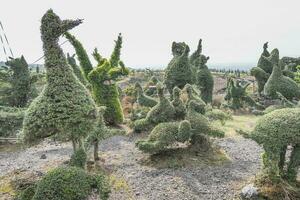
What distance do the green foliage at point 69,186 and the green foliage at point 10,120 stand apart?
28.2 ft

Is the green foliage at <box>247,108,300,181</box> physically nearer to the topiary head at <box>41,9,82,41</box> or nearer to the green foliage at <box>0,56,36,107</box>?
the topiary head at <box>41,9,82,41</box>

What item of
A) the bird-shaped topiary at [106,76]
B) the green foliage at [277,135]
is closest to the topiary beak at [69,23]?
the green foliage at [277,135]

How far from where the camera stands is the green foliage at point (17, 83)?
1755cm

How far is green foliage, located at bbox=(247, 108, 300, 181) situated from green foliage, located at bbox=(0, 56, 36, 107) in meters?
11.6

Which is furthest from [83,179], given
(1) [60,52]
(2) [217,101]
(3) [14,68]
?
(2) [217,101]

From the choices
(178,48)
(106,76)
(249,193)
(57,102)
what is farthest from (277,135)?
(106,76)

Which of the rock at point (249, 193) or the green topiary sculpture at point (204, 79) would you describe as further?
the green topiary sculpture at point (204, 79)

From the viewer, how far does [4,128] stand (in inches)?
635

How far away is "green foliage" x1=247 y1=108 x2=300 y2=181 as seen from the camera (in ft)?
28.2

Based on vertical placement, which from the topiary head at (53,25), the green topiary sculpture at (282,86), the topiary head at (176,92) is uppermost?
the topiary head at (53,25)

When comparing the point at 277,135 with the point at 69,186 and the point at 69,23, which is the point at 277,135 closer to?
the point at 69,186

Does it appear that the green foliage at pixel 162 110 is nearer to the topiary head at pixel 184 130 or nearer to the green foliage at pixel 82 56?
the topiary head at pixel 184 130

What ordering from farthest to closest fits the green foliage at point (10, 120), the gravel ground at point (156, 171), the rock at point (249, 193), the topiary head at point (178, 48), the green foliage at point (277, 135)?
the topiary head at point (178, 48) → the green foliage at point (10, 120) → the gravel ground at point (156, 171) → the rock at point (249, 193) → the green foliage at point (277, 135)

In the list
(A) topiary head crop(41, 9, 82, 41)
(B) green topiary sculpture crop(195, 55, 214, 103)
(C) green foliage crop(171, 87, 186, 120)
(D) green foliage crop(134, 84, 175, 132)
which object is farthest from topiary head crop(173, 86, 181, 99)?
(B) green topiary sculpture crop(195, 55, 214, 103)
